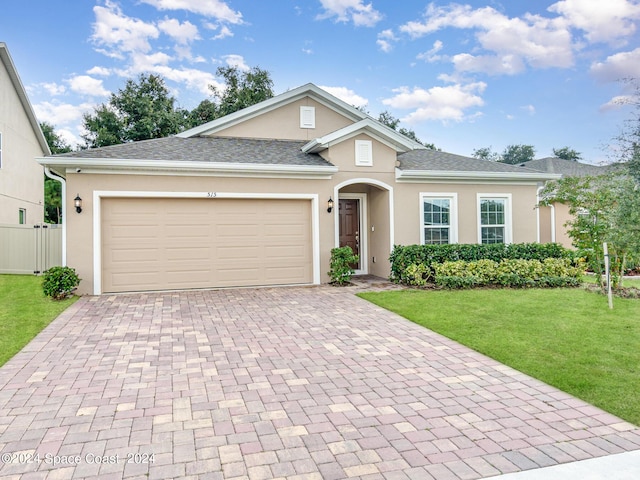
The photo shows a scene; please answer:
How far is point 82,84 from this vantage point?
76.3ft

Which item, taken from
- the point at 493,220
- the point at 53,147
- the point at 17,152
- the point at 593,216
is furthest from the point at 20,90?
the point at 593,216

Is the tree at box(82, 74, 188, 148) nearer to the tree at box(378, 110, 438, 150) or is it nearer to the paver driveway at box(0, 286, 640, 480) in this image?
the tree at box(378, 110, 438, 150)

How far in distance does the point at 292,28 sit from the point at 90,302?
1181 cm

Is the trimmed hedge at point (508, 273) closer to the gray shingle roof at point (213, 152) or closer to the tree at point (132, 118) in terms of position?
the gray shingle roof at point (213, 152)

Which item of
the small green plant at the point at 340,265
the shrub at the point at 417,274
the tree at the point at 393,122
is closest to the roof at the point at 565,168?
the tree at the point at 393,122

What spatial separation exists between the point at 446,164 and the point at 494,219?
2.13 meters

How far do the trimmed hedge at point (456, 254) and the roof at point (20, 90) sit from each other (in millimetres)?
14261

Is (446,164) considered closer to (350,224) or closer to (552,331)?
(350,224)

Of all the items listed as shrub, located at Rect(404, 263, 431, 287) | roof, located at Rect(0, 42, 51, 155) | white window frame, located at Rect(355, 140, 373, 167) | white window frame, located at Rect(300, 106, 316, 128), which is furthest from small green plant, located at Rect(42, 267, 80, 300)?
roof, located at Rect(0, 42, 51, 155)

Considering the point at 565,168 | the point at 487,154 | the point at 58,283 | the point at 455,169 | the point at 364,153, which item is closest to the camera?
the point at 58,283

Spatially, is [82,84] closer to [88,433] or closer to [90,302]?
[90,302]

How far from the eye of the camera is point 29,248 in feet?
42.4

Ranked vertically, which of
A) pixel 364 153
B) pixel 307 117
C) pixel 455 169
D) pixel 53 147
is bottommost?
pixel 455 169

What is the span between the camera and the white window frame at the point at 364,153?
11195 mm
